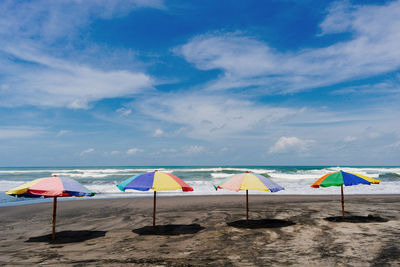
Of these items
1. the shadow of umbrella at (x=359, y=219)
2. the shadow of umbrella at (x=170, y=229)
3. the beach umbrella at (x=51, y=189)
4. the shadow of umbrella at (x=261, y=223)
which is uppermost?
the beach umbrella at (x=51, y=189)

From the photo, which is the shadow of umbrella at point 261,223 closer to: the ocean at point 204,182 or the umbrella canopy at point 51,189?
the ocean at point 204,182

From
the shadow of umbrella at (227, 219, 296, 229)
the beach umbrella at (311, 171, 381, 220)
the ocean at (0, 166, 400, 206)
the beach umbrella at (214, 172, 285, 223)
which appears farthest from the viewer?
the ocean at (0, 166, 400, 206)

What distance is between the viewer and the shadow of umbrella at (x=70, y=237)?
25.2ft

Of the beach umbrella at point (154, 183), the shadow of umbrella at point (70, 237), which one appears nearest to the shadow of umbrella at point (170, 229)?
the shadow of umbrella at point (70, 237)

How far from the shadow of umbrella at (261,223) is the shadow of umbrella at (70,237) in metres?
4.41

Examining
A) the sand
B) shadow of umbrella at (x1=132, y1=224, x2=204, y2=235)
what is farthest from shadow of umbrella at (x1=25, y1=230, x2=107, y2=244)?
shadow of umbrella at (x1=132, y1=224, x2=204, y2=235)

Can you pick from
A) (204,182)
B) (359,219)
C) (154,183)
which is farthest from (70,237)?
(204,182)

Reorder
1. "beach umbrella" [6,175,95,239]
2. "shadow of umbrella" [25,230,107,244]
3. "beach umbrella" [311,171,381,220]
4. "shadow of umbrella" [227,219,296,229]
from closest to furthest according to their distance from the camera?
"beach umbrella" [6,175,95,239], "shadow of umbrella" [25,230,107,244], "beach umbrella" [311,171,381,220], "shadow of umbrella" [227,219,296,229]

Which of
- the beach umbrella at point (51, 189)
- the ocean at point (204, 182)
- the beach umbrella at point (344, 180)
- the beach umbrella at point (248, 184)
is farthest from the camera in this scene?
the ocean at point (204, 182)

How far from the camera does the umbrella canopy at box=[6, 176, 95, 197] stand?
6.73 meters

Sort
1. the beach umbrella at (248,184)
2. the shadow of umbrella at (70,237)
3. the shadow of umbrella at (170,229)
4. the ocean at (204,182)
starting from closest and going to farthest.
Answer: the shadow of umbrella at (70,237) → the beach umbrella at (248,184) → the shadow of umbrella at (170,229) → the ocean at (204,182)

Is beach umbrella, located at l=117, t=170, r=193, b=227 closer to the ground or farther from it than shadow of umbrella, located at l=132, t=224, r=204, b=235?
farther from it

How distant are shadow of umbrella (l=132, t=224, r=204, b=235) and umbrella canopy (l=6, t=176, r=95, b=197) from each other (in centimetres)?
235

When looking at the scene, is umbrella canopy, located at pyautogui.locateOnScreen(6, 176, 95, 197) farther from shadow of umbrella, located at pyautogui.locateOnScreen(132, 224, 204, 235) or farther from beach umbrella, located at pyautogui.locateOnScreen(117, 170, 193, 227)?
shadow of umbrella, located at pyautogui.locateOnScreen(132, 224, 204, 235)
